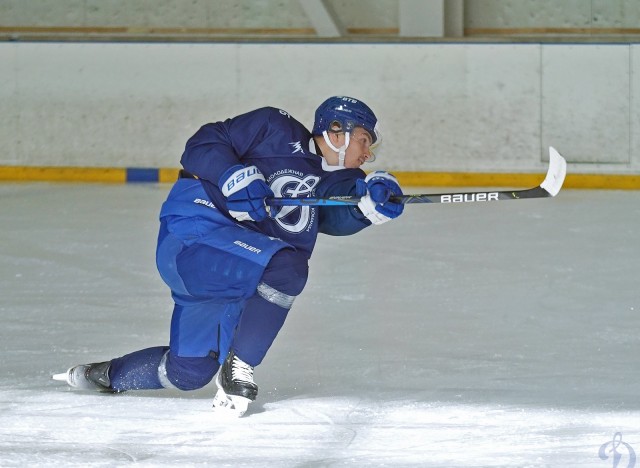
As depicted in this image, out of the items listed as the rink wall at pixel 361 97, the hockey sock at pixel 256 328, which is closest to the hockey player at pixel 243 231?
the hockey sock at pixel 256 328

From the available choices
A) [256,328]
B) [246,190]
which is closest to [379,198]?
[246,190]

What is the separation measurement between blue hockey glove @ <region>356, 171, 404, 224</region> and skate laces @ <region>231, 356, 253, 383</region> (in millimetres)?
452

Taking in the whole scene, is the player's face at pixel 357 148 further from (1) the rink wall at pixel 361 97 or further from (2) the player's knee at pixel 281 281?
(1) the rink wall at pixel 361 97

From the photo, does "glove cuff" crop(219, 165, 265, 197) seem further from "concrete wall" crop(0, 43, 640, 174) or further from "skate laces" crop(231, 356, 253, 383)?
"concrete wall" crop(0, 43, 640, 174)

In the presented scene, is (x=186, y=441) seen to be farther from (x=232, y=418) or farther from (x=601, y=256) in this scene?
(x=601, y=256)

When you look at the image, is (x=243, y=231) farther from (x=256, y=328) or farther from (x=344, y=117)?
(x=344, y=117)

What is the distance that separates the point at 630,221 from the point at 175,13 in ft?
13.7

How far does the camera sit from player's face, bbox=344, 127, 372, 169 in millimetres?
3121

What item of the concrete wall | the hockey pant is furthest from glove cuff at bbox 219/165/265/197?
the concrete wall

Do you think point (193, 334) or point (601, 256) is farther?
point (601, 256)

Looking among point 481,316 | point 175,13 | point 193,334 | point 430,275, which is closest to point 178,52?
point 175,13

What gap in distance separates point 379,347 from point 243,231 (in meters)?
0.81

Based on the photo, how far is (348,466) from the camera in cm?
258

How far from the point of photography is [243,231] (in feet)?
10.1
